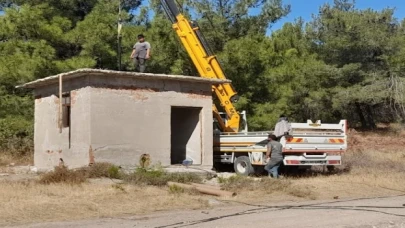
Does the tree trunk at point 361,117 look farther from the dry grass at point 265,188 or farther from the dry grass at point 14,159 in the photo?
the dry grass at point 265,188

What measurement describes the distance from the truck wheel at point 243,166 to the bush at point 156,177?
3.22m

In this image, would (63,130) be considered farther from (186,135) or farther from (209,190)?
(209,190)

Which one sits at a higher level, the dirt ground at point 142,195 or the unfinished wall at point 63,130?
the unfinished wall at point 63,130

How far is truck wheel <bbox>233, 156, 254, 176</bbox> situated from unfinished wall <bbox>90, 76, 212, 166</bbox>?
2.52 metres

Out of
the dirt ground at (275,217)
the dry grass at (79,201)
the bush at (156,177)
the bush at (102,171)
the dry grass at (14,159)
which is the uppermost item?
the dry grass at (14,159)

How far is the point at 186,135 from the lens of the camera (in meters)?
21.5

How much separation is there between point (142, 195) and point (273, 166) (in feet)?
18.7

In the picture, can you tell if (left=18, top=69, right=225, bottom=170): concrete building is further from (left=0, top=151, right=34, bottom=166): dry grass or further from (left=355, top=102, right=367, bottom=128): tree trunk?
(left=355, top=102, right=367, bottom=128): tree trunk

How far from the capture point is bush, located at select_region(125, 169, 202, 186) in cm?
1595

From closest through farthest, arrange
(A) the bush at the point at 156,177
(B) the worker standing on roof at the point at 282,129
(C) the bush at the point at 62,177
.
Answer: (C) the bush at the point at 62,177
(A) the bush at the point at 156,177
(B) the worker standing on roof at the point at 282,129

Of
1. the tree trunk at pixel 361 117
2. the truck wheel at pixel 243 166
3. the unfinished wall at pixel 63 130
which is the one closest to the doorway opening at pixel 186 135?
the truck wheel at pixel 243 166

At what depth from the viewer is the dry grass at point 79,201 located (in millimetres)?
11695

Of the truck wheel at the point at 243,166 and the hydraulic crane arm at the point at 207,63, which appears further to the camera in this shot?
the hydraulic crane arm at the point at 207,63

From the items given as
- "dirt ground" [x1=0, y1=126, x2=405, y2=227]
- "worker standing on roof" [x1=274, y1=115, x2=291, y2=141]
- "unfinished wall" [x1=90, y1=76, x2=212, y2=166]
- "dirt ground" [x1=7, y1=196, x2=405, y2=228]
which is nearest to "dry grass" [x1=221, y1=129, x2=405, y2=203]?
"dirt ground" [x1=0, y1=126, x2=405, y2=227]
